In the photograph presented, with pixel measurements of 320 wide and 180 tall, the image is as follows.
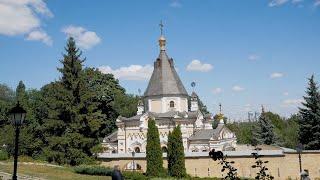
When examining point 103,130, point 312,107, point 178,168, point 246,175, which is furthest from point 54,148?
point 312,107

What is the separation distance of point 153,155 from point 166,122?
14.3 m

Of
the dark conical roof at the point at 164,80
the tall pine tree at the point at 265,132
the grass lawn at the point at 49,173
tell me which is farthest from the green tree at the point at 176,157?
the tall pine tree at the point at 265,132

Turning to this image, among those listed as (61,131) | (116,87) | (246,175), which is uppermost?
(116,87)

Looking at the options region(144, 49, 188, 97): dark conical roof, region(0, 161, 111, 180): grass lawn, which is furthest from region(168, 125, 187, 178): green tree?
region(144, 49, 188, 97): dark conical roof

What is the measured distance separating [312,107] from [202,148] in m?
11.1

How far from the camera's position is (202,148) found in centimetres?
3906

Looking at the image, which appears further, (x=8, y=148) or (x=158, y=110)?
(x=158, y=110)

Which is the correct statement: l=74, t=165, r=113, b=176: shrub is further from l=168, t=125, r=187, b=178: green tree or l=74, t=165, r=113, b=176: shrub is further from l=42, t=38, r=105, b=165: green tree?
l=42, t=38, r=105, b=165: green tree

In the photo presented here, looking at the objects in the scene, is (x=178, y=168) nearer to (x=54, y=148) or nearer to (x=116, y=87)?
(x=54, y=148)

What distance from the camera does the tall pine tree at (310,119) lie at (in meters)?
34.7

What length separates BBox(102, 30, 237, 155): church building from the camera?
1569 inches

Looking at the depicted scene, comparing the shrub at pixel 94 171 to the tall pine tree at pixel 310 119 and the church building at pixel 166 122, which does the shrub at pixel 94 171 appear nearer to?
the church building at pixel 166 122

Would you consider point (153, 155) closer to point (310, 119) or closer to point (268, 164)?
point (268, 164)

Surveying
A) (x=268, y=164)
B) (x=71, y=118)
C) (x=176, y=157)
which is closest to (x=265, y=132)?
(x=268, y=164)
